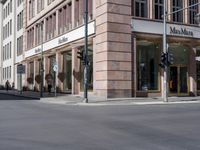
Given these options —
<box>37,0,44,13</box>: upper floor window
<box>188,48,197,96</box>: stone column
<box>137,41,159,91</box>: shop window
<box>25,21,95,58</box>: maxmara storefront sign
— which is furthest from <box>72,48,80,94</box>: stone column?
<box>37,0,44,13</box>: upper floor window

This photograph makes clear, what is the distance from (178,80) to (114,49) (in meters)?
7.89

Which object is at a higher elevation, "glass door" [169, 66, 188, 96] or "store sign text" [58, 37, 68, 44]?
"store sign text" [58, 37, 68, 44]

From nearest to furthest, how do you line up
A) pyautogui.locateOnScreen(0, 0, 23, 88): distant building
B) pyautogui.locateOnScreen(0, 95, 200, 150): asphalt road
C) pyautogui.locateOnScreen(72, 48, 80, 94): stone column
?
pyautogui.locateOnScreen(0, 95, 200, 150): asphalt road, pyautogui.locateOnScreen(72, 48, 80, 94): stone column, pyautogui.locateOnScreen(0, 0, 23, 88): distant building

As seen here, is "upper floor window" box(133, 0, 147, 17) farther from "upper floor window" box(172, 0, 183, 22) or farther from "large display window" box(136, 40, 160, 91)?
"upper floor window" box(172, 0, 183, 22)

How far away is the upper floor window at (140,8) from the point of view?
3328cm

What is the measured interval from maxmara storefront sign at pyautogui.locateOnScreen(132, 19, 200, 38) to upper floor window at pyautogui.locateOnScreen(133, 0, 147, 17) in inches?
33.3

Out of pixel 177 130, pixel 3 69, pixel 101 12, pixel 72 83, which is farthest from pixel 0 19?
pixel 177 130

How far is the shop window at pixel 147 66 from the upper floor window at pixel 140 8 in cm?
234

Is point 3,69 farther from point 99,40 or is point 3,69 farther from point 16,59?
point 99,40

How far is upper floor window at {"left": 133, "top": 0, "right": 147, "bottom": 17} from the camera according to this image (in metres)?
33.3

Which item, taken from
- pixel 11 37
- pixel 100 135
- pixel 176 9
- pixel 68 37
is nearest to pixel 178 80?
pixel 176 9

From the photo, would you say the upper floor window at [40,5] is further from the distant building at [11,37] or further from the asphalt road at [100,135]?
the asphalt road at [100,135]

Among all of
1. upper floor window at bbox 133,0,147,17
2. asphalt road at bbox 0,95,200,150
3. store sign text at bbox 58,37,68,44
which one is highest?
upper floor window at bbox 133,0,147,17

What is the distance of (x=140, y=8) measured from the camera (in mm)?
33656
